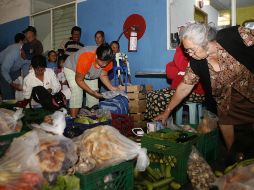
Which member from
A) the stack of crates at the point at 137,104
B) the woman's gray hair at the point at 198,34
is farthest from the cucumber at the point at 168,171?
the stack of crates at the point at 137,104

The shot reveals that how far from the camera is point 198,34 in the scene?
7.55 ft

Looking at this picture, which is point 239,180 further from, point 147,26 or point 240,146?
point 147,26

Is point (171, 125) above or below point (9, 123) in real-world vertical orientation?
below

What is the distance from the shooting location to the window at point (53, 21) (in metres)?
7.57

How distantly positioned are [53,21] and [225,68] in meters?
6.74

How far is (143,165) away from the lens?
71.8 inches

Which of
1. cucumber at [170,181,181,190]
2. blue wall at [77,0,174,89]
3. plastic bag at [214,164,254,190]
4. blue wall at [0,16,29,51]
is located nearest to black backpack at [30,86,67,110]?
cucumber at [170,181,181,190]

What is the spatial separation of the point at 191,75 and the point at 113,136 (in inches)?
49.4

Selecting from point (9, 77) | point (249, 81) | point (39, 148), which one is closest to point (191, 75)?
point (249, 81)

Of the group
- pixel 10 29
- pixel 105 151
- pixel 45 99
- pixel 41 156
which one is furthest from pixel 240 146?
pixel 10 29

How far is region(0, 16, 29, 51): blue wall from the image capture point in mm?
9109

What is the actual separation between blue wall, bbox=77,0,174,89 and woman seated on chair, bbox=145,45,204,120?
1.35 meters

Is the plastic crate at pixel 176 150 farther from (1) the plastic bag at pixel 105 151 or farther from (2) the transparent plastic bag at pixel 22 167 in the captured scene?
(2) the transparent plastic bag at pixel 22 167

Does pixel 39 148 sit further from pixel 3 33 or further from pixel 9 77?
pixel 3 33
